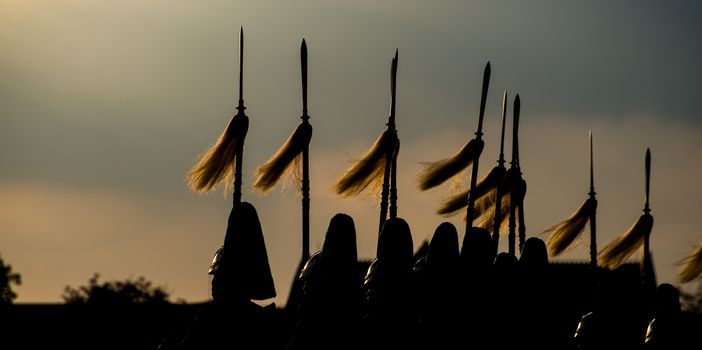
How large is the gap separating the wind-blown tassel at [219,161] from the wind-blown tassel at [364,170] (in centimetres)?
211

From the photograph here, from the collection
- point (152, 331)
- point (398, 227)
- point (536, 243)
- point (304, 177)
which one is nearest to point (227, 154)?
point (304, 177)

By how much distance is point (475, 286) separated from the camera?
23.1 m

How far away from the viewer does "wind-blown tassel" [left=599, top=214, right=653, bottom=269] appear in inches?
1089

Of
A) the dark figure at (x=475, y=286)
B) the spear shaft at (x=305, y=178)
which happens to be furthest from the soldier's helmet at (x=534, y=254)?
the spear shaft at (x=305, y=178)

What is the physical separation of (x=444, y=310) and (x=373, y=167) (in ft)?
9.26

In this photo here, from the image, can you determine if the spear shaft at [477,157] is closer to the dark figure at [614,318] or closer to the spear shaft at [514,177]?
the spear shaft at [514,177]

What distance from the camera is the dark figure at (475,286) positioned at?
22.8m

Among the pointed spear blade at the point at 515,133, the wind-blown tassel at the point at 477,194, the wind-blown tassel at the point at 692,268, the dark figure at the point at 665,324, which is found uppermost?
the pointed spear blade at the point at 515,133

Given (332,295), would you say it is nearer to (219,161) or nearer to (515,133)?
(219,161)

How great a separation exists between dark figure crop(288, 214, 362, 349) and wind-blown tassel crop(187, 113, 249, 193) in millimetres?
1891

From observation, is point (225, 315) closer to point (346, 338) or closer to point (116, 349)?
point (346, 338)

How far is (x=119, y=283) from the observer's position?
139750 mm

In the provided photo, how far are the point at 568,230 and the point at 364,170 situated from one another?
5.29 meters

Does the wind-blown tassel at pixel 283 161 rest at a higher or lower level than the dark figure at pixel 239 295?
higher
